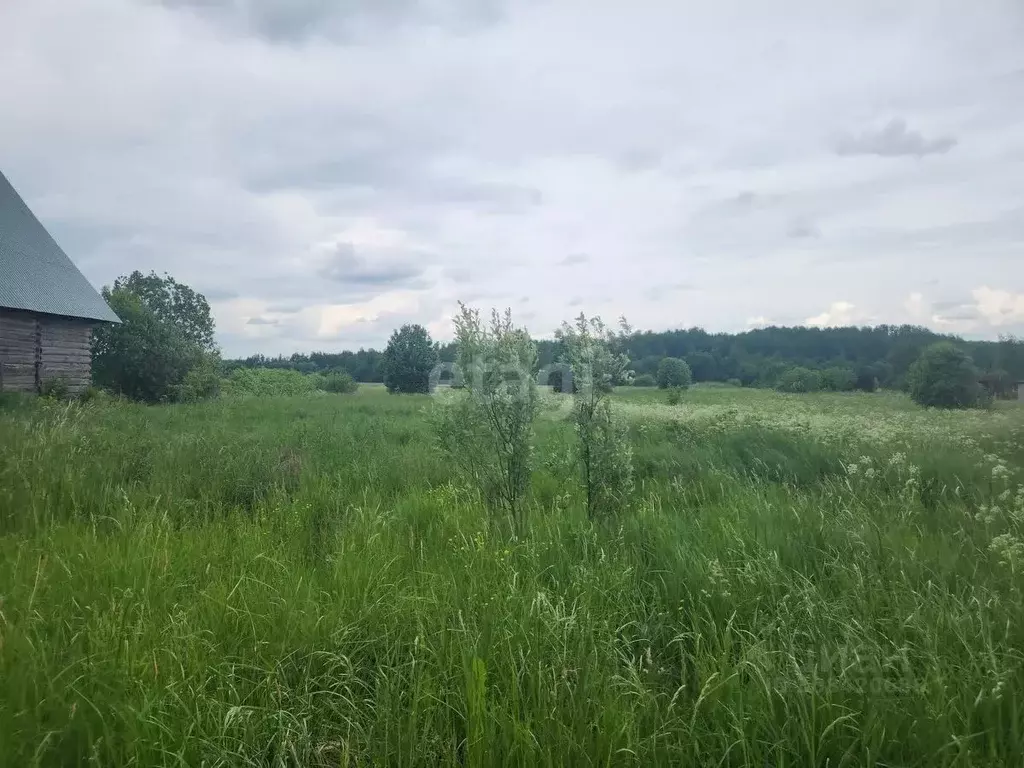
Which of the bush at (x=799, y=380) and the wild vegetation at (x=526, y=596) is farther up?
the bush at (x=799, y=380)

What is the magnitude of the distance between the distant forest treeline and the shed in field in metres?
19.5

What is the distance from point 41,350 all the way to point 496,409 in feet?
70.6

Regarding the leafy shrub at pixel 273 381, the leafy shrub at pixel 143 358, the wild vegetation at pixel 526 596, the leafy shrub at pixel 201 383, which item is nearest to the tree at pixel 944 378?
the wild vegetation at pixel 526 596

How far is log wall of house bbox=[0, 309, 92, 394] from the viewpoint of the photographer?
58.1 ft

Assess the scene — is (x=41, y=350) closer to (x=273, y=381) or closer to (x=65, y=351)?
(x=65, y=351)

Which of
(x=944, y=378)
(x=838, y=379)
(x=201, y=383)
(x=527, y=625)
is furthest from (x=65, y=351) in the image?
(x=944, y=378)

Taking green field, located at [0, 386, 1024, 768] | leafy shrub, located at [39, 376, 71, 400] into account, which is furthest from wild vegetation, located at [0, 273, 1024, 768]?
leafy shrub, located at [39, 376, 71, 400]

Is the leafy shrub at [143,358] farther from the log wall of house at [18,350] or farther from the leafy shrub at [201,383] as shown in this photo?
the log wall of house at [18,350]

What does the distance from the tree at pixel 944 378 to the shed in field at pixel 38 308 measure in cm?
2282

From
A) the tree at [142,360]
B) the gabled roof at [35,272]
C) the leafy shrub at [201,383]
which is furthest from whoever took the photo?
the tree at [142,360]

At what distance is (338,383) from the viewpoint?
47344mm

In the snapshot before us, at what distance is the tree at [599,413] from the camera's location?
504 centimetres

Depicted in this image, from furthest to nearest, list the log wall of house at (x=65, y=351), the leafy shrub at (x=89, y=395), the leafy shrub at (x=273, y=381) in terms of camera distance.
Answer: the leafy shrub at (x=273, y=381)
the leafy shrub at (x=89, y=395)
the log wall of house at (x=65, y=351)

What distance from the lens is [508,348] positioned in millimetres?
5195
